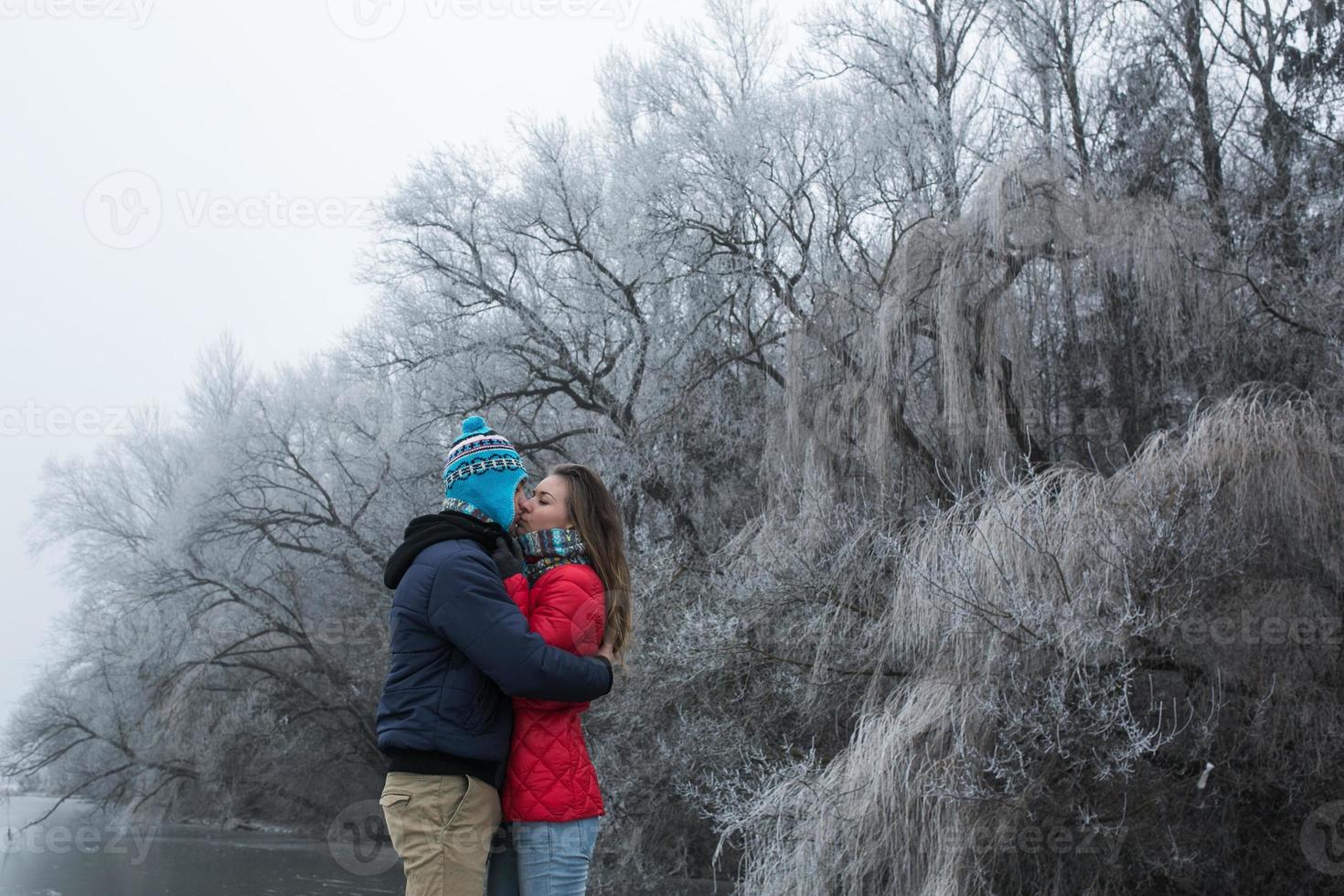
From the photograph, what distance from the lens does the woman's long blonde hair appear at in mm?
2822

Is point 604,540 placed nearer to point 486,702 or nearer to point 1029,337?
point 486,702

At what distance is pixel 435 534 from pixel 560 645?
357 millimetres

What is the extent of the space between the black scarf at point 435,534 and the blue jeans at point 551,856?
1.95 ft

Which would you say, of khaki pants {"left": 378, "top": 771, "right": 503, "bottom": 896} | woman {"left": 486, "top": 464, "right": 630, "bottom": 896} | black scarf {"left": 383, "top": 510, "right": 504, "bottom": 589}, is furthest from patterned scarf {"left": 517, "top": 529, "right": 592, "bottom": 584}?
khaki pants {"left": 378, "top": 771, "right": 503, "bottom": 896}

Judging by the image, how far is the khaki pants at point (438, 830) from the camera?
97.7 inches

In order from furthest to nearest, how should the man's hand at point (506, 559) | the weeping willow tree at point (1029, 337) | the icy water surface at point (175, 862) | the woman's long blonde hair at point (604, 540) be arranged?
the icy water surface at point (175, 862)
the weeping willow tree at point (1029, 337)
the woman's long blonde hair at point (604, 540)
the man's hand at point (506, 559)

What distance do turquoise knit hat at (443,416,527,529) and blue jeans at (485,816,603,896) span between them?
2.15 ft

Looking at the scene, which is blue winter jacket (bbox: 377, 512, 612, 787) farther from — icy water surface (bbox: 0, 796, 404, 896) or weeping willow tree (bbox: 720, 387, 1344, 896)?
icy water surface (bbox: 0, 796, 404, 896)

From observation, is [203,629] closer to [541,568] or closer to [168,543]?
[168,543]

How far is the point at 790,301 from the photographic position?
936cm

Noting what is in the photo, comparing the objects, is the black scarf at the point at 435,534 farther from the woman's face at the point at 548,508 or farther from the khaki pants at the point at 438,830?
the khaki pants at the point at 438,830

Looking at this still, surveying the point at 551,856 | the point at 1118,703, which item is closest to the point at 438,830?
the point at 551,856

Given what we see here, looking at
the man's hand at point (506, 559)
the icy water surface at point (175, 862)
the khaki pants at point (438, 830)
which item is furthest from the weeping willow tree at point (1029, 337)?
the icy water surface at point (175, 862)

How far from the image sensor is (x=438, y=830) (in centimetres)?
249
